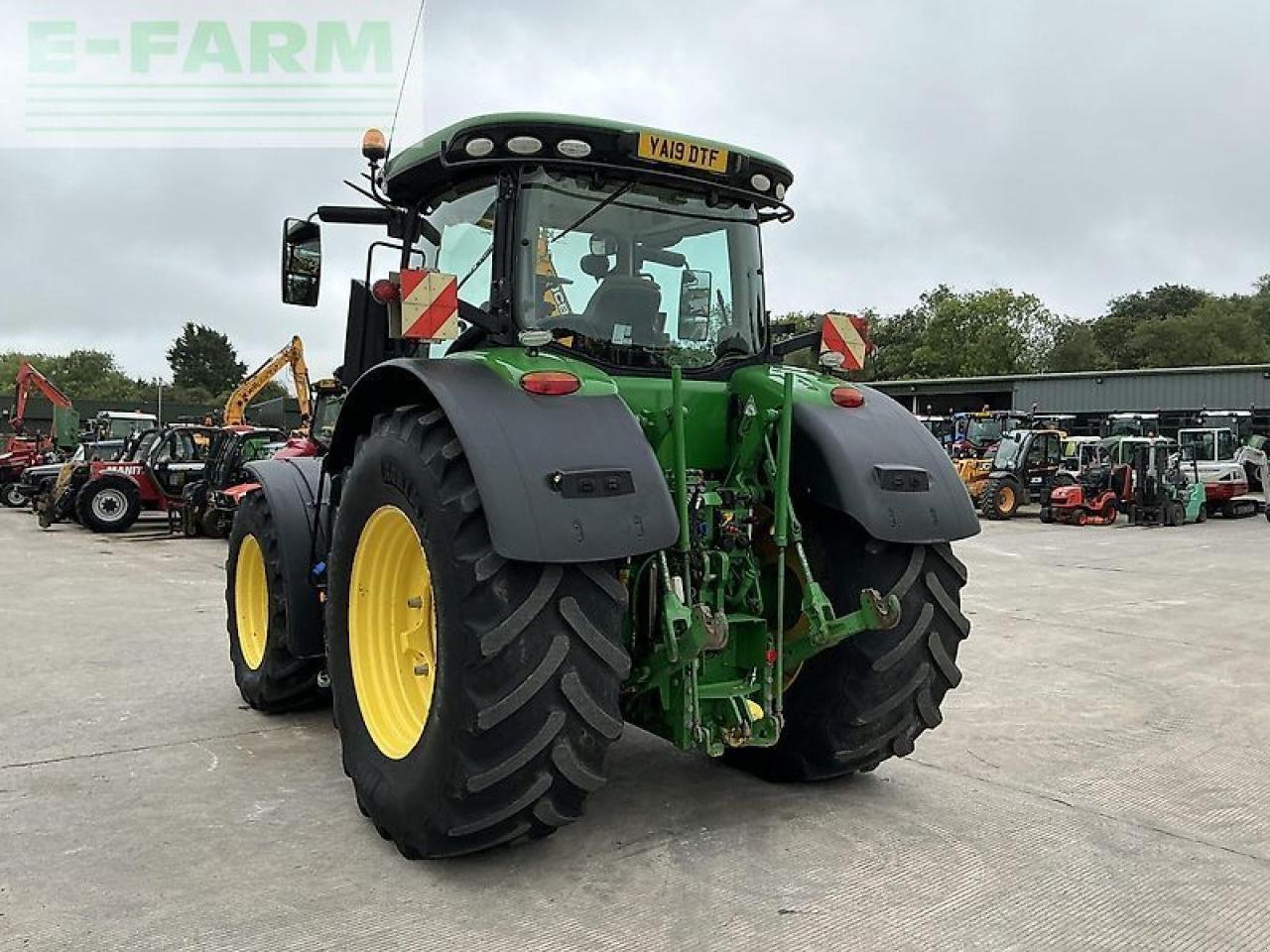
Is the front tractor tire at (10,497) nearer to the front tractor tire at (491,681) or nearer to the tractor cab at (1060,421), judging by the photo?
the front tractor tire at (491,681)

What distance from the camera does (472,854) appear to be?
336 cm

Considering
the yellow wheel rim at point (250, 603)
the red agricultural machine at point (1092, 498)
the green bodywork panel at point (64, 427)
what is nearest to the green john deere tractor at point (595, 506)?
the yellow wheel rim at point (250, 603)

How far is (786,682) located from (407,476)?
5.39 ft

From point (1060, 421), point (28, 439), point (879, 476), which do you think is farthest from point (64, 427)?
point (1060, 421)

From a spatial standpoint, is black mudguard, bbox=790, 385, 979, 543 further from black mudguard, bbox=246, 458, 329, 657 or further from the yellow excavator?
the yellow excavator

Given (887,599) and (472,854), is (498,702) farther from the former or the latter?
(887,599)

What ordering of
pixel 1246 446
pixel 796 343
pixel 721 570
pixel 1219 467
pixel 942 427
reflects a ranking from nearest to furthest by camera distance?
pixel 721 570 → pixel 796 343 → pixel 1219 467 → pixel 1246 446 → pixel 942 427

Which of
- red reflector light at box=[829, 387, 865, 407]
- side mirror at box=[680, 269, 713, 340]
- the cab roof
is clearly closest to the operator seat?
side mirror at box=[680, 269, 713, 340]

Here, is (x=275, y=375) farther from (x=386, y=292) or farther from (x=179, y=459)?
(x=386, y=292)

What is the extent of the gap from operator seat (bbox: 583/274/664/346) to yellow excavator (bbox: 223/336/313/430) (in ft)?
53.3

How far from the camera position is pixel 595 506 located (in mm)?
3066

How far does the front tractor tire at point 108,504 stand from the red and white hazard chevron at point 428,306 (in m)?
15.7

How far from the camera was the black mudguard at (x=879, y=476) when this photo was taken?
3643 mm

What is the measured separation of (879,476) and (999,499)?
1884 cm
